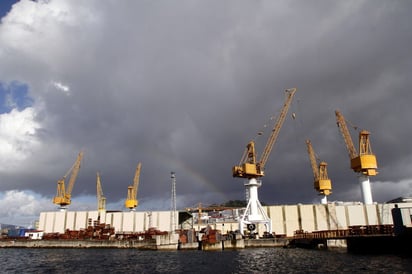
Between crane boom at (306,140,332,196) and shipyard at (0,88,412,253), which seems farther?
crane boom at (306,140,332,196)

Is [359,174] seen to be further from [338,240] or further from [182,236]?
[182,236]

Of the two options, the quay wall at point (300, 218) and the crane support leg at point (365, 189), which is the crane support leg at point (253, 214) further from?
the crane support leg at point (365, 189)

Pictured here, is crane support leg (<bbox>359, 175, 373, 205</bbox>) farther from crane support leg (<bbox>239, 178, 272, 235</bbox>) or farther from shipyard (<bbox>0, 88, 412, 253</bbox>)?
crane support leg (<bbox>239, 178, 272, 235</bbox>)

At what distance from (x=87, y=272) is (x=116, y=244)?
85886mm

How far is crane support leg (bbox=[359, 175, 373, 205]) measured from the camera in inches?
5281

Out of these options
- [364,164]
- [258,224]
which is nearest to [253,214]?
[258,224]

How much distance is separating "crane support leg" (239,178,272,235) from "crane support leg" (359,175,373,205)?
41211 millimetres

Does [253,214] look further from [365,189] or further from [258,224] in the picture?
[365,189]

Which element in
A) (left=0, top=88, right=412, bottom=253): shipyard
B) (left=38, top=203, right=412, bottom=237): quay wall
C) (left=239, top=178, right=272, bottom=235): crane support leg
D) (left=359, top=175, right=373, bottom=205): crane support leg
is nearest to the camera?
(left=0, top=88, right=412, bottom=253): shipyard

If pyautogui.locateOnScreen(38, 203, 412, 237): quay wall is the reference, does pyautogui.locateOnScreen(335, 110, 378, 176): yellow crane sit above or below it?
above

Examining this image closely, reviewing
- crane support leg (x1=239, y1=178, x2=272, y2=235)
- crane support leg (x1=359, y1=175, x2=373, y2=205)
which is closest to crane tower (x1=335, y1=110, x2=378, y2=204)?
crane support leg (x1=359, y1=175, x2=373, y2=205)

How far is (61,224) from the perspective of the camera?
183625 mm

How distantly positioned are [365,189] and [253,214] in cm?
4810

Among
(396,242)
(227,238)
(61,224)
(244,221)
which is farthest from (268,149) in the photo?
(61,224)
